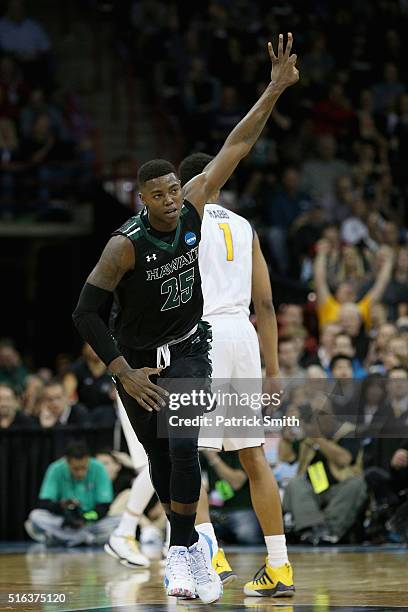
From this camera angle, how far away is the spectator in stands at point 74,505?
12.0m

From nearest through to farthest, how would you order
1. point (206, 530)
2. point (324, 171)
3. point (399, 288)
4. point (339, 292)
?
point (206, 530) < point (339, 292) < point (399, 288) < point (324, 171)

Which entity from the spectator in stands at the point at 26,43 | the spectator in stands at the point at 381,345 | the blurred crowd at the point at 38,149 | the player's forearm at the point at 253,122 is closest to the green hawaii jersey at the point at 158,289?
the player's forearm at the point at 253,122

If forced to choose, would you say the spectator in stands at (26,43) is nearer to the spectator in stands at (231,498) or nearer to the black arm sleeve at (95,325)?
the spectator in stands at (231,498)

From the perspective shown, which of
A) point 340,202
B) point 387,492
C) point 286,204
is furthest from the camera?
point 340,202

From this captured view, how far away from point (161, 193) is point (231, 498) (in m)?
5.84

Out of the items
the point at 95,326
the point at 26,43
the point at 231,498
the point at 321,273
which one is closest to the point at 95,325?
the point at 95,326

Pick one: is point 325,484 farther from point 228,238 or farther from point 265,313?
point 228,238

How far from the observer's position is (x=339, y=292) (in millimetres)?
14508

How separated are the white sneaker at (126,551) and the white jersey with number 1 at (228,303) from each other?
2.05m

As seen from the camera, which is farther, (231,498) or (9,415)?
(9,415)

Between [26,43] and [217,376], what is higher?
[26,43]

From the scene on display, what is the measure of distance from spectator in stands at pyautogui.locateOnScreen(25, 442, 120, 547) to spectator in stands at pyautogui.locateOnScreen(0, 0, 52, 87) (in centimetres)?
738

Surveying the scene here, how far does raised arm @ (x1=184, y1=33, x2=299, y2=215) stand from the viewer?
7035 millimetres

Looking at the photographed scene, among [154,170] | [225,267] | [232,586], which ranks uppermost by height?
[154,170]
